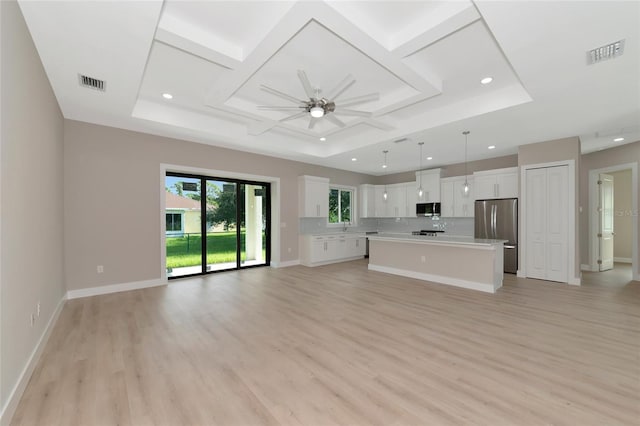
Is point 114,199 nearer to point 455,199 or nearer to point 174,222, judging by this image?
point 174,222

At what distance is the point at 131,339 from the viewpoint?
2898 millimetres

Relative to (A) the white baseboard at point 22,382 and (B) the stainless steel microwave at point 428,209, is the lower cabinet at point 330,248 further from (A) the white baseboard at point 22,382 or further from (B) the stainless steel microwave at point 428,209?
(A) the white baseboard at point 22,382

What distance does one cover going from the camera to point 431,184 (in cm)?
797

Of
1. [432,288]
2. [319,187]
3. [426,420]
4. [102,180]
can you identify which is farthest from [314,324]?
[319,187]

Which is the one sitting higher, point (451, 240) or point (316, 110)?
Result: point (316, 110)

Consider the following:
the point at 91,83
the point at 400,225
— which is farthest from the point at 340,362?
the point at 400,225

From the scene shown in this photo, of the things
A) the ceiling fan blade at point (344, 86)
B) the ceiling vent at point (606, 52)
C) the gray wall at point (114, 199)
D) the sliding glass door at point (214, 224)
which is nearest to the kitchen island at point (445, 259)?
the ceiling vent at point (606, 52)

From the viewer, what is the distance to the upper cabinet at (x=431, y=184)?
784 centimetres

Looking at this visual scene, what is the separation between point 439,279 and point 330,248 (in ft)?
9.99

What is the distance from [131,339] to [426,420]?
2.93 meters

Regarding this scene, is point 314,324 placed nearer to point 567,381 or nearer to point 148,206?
point 567,381

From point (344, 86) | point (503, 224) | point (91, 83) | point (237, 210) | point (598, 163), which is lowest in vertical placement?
point (503, 224)

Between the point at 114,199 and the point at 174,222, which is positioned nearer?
the point at 114,199

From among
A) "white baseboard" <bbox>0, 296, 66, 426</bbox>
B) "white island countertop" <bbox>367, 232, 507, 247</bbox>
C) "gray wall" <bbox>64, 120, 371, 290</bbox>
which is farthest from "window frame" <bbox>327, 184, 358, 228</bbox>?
"white baseboard" <bbox>0, 296, 66, 426</bbox>
